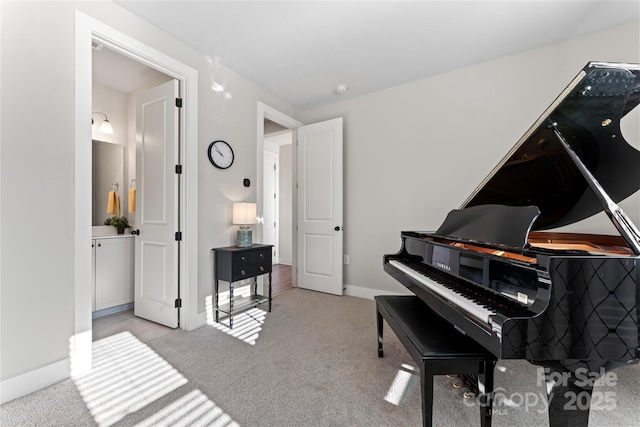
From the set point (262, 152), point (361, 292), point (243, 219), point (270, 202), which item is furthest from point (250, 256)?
point (270, 202)

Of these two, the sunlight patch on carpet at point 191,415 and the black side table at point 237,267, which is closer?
the sunlight patch on carpet at point 191,415

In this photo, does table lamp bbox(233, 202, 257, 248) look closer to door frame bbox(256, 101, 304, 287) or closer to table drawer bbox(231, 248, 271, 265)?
table drawer bbox(231, 248, 271, 265)

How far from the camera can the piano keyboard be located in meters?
1.07

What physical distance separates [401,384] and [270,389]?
0.80m

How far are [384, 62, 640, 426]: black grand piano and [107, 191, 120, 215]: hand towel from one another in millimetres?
3312

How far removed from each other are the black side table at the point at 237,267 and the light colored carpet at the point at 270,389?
1.46ft

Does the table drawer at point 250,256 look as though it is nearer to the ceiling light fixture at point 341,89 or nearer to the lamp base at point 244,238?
the lamp base at point 244,238

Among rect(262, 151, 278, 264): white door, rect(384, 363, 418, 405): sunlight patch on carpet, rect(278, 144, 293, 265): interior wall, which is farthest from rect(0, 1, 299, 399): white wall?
rect(278, 144, 293, 265): interior wall

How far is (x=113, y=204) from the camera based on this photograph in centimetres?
327

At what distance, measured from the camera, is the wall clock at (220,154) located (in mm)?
2758

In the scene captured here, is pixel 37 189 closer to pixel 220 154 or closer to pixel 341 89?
pixel 220 154

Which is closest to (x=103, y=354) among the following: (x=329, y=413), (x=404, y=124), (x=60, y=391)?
(x=60, y=391)

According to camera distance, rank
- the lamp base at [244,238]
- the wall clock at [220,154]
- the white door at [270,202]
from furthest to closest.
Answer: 1. the white door at [270,202]
2. the lamp base at [244,238]
3. the wall clock at [220,154]

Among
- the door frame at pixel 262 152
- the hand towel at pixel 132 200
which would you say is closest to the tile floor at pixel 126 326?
the hand towel at pixel 132 200
